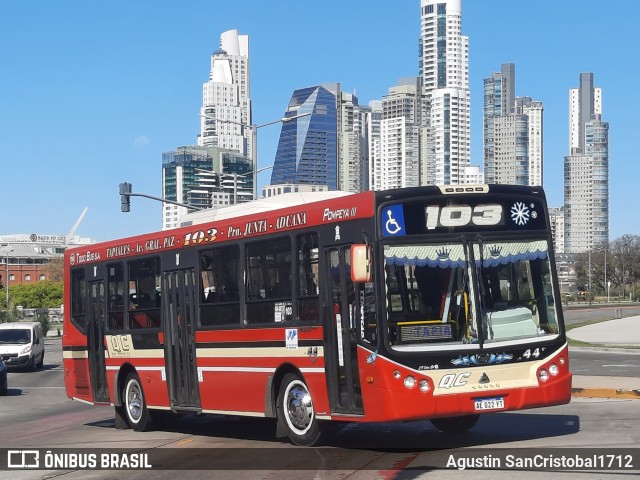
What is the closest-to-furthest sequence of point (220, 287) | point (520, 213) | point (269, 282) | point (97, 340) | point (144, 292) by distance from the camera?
point (520, 213)
point (269, 282)
point (220, 287)
point (144, 292)
point (97, 340)

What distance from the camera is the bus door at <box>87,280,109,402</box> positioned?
2008cm

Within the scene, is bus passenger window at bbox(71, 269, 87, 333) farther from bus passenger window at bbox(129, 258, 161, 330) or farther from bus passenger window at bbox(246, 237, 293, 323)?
bus passenger window at bbox(246, 237, 293, 323)

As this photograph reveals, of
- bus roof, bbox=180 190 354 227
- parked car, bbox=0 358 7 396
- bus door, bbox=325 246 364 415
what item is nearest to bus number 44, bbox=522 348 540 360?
bus door, bbox=325 246 364 415

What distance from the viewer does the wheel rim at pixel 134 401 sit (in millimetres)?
18938

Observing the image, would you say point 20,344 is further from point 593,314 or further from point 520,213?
point 593,314

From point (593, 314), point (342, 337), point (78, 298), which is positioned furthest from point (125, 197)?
point (593, 314)

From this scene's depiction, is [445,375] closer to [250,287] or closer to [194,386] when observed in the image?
[250,287]

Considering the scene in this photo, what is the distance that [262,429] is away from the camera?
17734mm

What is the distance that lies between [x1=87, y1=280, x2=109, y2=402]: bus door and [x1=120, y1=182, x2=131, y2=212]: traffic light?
92.5 feet

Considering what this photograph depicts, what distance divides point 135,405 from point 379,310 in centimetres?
722

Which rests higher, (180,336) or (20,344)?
(180,336)

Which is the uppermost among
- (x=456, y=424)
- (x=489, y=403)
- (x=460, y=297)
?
(x=460, y=297)

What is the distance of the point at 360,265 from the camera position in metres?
13.0

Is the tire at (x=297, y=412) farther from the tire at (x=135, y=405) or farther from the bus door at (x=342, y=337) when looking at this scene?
the tire at (x=135, y=405)
